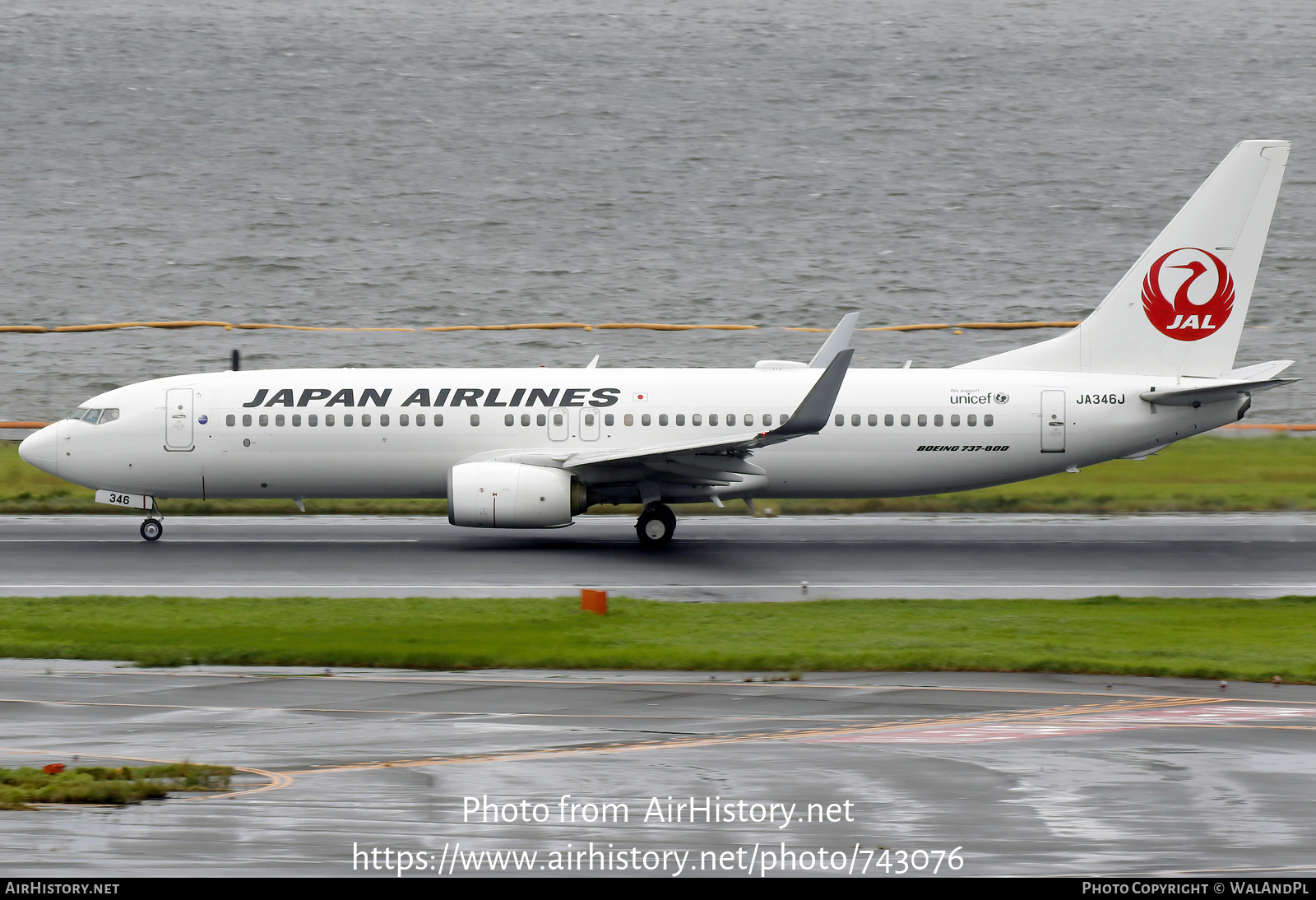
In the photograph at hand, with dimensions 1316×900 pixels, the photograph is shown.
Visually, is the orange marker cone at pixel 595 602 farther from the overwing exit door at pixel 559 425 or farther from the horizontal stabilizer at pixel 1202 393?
the horizontal stabilizer at pixel 1202 393

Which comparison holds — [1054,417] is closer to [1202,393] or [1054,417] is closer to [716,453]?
[1202,393]

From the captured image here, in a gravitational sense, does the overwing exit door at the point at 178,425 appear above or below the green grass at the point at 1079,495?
above

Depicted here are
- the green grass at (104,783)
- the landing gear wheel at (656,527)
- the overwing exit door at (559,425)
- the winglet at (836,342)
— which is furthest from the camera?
the winglet at (836,342)

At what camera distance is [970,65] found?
11369cm

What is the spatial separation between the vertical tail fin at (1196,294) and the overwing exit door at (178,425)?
1817 cm

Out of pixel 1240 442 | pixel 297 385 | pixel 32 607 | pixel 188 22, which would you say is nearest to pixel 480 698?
pixel 32 607

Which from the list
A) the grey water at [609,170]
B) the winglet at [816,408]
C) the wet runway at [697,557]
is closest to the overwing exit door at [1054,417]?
the wet runway at [697,557]

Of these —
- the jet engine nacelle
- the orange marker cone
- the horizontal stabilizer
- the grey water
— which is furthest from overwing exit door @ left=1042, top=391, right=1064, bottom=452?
the grey water

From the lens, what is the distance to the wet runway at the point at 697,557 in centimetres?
2531

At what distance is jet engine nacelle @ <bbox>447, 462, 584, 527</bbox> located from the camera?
28516mm

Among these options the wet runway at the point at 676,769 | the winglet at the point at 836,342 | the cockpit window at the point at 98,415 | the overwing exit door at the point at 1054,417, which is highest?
the winglet at the point at 836,342

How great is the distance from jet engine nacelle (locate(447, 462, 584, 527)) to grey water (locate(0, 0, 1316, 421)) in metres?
27.0

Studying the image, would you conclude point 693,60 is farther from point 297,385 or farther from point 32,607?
point 32,607

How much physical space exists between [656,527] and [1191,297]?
1244 cm
